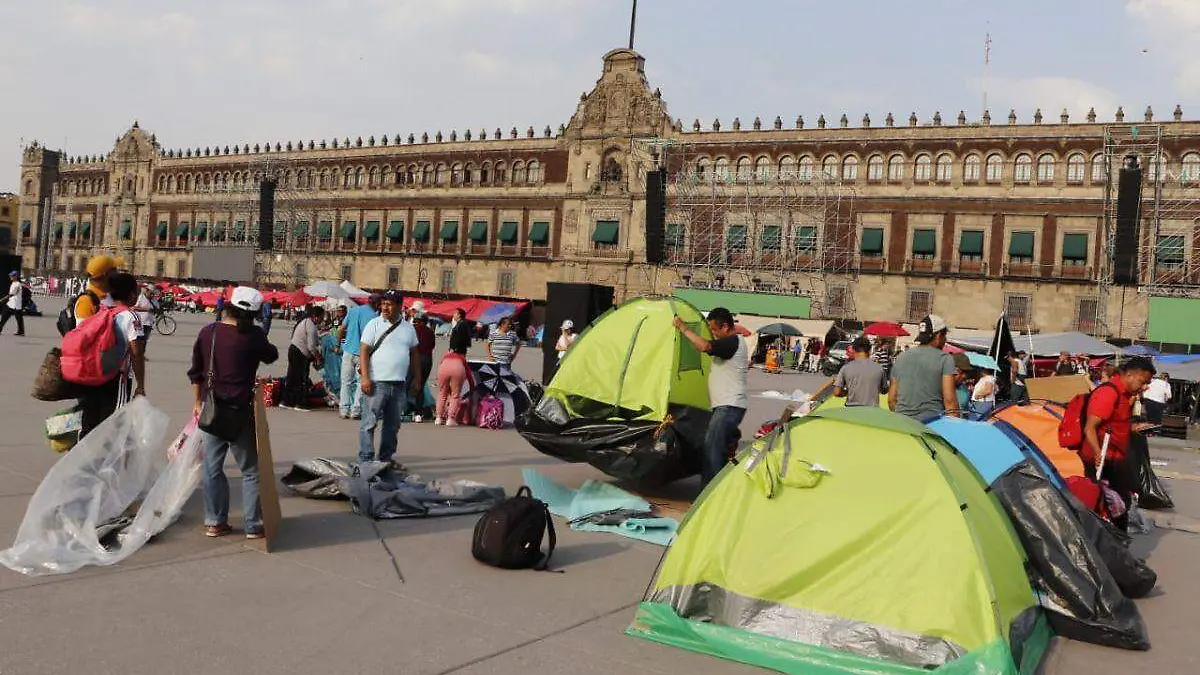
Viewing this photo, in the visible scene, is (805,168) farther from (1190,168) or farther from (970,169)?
(1190,168)

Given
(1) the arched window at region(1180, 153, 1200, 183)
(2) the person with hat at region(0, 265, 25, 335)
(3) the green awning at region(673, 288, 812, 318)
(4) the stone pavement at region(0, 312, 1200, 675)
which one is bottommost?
(4) the stone pavement at region(0, 312, 1200, 675)

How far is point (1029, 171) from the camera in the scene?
40094 millimetres

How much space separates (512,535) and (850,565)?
191 centimetres

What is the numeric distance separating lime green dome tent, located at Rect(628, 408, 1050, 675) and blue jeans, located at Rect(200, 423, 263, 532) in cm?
248

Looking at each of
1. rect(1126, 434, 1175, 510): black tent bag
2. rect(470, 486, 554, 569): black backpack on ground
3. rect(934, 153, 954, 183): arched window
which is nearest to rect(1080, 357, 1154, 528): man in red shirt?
rect(1126, 434, 1175, 510): black tent bag

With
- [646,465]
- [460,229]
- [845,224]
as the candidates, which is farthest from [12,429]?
[460,229]

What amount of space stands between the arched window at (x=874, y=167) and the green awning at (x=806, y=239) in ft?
11.4

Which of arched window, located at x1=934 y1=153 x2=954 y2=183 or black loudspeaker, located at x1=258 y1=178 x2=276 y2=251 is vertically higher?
arched window, located at x1=934 y1=153 x2=954 y2=183

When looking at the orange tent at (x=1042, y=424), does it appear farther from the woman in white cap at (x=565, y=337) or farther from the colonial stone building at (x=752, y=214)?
the colonial stone building at (x=752, y=214)

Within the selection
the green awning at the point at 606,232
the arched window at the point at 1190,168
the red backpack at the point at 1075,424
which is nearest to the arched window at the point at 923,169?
the arched window at the point at 1190,168

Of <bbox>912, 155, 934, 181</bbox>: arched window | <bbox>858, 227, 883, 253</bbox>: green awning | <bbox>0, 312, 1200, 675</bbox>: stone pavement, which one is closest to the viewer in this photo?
<bbox>0, 312, 1200, 675</bbox>: stone pavement

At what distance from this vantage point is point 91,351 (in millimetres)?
6090

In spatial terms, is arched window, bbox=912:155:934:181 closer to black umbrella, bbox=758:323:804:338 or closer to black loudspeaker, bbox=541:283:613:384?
black umbrella, bbox=758:323:804:338

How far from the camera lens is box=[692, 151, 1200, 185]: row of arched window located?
38.0m
